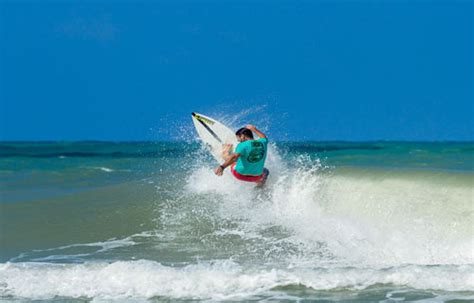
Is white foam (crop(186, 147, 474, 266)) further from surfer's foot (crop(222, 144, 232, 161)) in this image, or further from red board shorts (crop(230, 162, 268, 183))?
surfer's foot (crop(222, 144, 232, 161))

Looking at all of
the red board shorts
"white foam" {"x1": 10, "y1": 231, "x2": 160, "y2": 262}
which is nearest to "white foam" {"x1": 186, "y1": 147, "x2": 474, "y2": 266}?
the red board shorts

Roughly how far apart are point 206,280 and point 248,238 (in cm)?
237

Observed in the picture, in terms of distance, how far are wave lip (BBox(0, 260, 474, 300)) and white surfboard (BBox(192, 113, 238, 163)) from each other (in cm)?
494

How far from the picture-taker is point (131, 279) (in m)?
6.37

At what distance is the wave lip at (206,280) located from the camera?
6016 millimetres

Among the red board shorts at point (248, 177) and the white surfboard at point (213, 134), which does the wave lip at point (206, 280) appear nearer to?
the red board shorts at point (248, 177)

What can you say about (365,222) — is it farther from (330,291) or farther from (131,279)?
(131,279)

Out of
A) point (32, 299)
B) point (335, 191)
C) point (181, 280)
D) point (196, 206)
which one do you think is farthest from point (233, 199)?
point (32, 299)

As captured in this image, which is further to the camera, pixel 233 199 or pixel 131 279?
pixel 233 199

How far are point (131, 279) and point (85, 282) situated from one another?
462 millimetres

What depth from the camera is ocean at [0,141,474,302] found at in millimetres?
6086

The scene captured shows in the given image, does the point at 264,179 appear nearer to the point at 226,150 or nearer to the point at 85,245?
the point at 226,150

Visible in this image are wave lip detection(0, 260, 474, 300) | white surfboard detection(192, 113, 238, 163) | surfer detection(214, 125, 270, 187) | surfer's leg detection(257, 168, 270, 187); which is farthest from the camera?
white surfboard detection(192, 113, 238, 163)

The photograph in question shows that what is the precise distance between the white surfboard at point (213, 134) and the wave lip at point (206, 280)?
16.2ft
